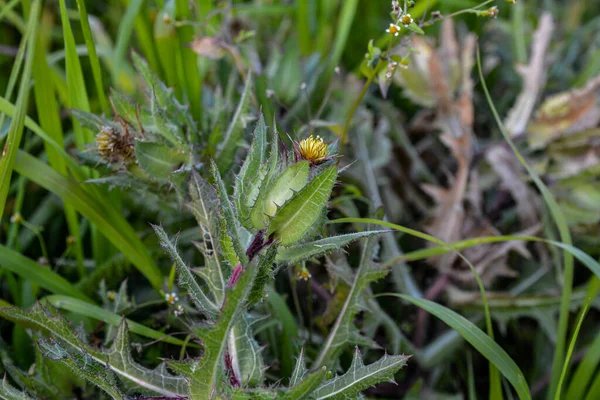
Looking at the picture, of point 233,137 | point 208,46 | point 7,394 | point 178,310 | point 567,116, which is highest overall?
point 567,116

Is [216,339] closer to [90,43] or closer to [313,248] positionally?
[313,248]

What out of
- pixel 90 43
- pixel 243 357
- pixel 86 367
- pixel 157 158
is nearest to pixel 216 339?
pixel 243 357

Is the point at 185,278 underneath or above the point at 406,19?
underneath

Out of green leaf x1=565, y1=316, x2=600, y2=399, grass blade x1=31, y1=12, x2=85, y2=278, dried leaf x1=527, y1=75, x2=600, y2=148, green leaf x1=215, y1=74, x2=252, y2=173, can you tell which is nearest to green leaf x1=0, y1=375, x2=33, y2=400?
grass blade x1=31, y1=12, x2=85, y2=278

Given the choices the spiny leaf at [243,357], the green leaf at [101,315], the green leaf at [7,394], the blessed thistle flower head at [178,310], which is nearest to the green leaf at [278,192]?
the spiny leaf at [243,357]

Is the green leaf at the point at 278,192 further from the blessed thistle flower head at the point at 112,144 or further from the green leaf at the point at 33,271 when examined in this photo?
the green leaf at the point at 33,271

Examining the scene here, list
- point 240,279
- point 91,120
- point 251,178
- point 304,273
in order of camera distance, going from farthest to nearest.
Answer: point 91,120 < point 304,273 < point 251,178 < point 240,279

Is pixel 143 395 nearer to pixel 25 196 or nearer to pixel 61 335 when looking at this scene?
pixel 61 335
